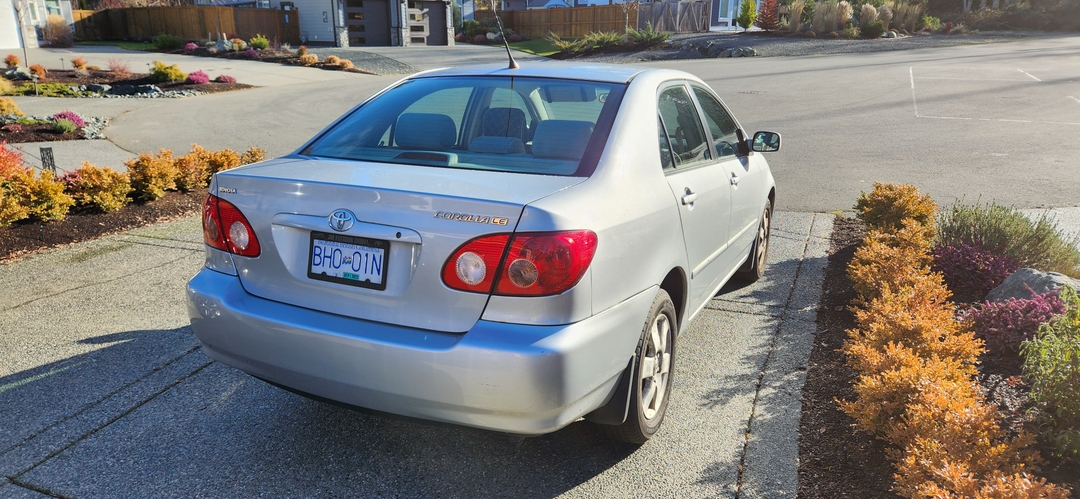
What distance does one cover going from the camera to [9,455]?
3090 millimetres

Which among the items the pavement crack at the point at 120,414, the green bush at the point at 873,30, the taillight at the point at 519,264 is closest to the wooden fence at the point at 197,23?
the green bush at the point at 873,30

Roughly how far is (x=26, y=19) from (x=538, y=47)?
24.0 metres

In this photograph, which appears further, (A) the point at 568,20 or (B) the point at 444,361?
(A) the point at 568,20

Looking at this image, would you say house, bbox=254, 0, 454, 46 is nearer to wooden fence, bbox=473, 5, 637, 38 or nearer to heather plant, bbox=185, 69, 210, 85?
wooden fence, bbox=473, 5, 637, 38

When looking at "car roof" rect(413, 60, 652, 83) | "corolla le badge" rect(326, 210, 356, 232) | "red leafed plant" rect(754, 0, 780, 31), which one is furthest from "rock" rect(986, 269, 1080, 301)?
"red leafed plant" rect(754, 0, 780, 31)

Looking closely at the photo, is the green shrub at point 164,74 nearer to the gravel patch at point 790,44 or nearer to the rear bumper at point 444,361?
the gravel patch at point 790,44

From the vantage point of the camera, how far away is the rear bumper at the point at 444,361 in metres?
2.45

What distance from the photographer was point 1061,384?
112 inches

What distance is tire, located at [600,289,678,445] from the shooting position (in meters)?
2.98

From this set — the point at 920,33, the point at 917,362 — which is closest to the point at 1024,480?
the point at 917,362

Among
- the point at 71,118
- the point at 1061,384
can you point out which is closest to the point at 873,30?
the point at 71,118

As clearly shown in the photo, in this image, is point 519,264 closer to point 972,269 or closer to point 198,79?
point 972,269

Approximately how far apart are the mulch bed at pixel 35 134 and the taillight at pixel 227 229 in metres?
10.9

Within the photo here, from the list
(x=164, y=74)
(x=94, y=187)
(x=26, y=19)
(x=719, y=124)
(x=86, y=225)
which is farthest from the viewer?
(x=26, y=19)
